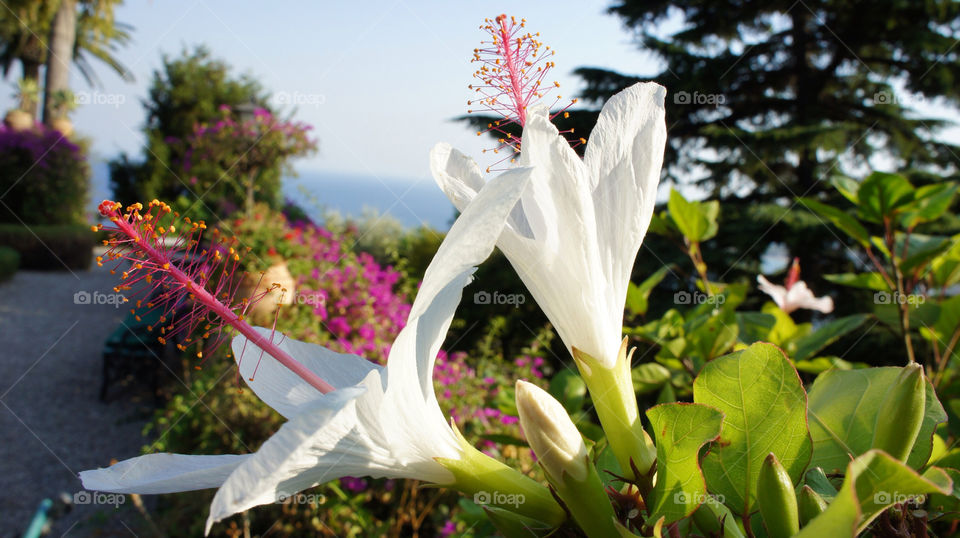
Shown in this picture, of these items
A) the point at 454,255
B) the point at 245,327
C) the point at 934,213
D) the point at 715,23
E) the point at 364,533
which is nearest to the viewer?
the point at 454,255

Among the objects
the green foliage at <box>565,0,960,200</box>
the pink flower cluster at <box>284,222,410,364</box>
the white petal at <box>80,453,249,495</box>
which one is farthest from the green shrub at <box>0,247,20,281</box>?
the white petal at <box>80,453,249,495</box>

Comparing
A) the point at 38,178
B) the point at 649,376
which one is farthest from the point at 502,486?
the point at 38,178

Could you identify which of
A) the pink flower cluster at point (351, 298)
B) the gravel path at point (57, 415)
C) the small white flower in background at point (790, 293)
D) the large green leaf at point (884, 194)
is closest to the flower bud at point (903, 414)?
the large green leaf at point (884, 194)

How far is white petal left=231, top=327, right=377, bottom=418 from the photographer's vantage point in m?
0.52

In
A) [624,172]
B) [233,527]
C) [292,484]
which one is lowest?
[233,527]

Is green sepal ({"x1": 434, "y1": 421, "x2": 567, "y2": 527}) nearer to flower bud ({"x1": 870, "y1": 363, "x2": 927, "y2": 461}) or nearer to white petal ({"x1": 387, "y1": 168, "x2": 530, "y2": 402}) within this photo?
white petal ({"x1": 387, "y1": 168, "x2": 530, "y2": 402})

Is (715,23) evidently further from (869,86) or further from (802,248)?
(802,248)

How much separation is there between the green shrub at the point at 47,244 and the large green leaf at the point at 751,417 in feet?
35.6

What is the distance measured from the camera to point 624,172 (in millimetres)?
534

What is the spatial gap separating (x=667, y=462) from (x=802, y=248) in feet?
15.9

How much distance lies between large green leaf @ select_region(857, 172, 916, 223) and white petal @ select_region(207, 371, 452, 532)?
3.12 ft

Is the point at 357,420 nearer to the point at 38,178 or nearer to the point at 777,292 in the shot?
the point at 777,292

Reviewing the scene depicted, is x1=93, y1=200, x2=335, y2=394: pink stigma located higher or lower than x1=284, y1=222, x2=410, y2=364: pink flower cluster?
higher

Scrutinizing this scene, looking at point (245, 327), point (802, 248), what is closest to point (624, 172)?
point (245, 327)
